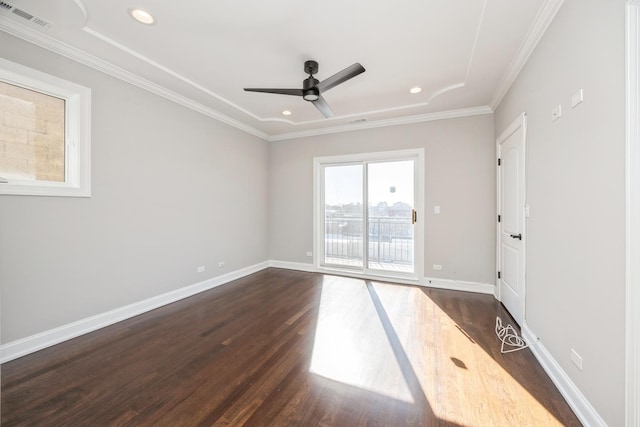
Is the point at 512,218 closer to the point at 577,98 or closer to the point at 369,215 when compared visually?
the point at 577,98

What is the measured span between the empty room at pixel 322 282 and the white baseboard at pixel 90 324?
0.02 m

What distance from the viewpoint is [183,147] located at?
3.57m

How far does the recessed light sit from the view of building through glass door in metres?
3.43

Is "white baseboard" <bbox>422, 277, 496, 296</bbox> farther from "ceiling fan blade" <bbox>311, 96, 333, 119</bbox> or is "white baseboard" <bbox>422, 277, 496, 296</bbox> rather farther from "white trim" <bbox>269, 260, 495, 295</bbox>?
"ceiling fan blade" <bbox>311, 96, 333, 119</bbox>

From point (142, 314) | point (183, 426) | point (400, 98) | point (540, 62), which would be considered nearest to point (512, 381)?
point (183, 426)

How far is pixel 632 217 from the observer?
119cm

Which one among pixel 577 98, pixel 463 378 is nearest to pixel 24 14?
pixel 577 98

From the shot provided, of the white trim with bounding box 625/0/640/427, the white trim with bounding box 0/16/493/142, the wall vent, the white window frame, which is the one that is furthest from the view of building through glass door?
the wall vent

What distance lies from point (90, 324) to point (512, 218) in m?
4.90

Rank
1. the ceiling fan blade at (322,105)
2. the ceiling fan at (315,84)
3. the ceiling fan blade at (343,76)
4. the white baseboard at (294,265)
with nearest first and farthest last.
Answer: the ceiling fan blade at (343,76), the ceiling fan at (315,84), the ceiling fan blade at (322,105), the white baseboard at (294,265)

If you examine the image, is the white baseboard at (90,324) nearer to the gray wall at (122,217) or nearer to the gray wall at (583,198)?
the gray wall at (122,217)

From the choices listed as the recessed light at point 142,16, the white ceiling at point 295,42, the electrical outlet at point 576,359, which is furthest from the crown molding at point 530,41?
the recessed light at point 142,16

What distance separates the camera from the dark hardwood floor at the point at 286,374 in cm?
158

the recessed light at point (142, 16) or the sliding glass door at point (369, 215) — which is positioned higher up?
the recessed light at point (142, 16)
